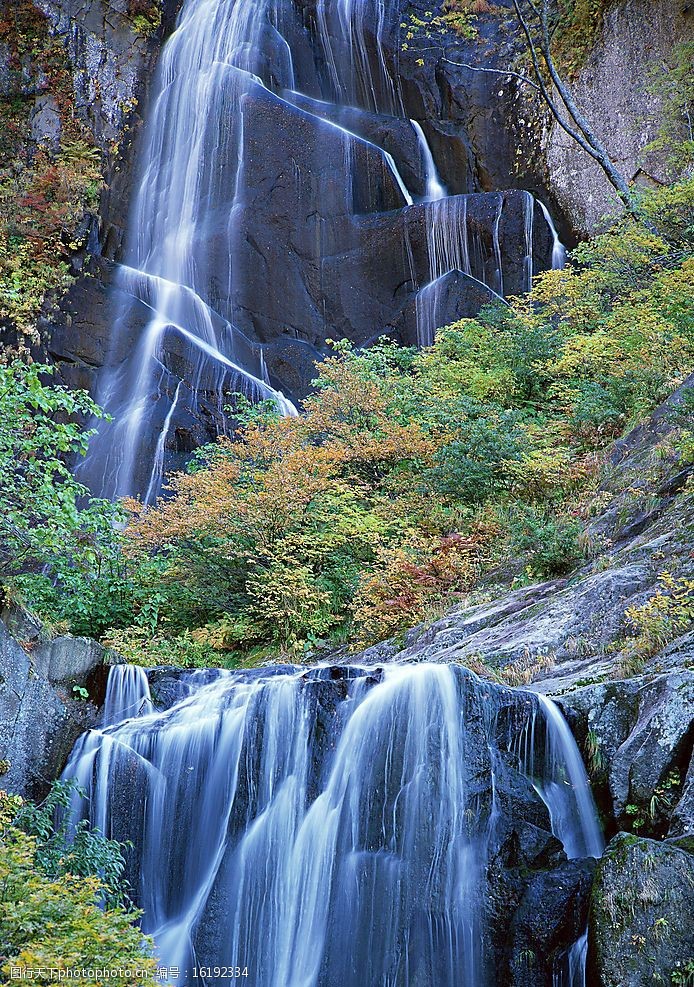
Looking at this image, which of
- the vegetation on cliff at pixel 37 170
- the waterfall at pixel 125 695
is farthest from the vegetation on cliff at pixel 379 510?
the vegetation on cliff at pixel 37 170

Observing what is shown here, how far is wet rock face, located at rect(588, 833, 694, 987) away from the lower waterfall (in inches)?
22.8

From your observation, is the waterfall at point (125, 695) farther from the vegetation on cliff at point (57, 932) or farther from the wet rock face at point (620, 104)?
the wet rock face at point (620, 104)

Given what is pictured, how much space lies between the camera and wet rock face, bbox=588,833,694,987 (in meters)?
4.80

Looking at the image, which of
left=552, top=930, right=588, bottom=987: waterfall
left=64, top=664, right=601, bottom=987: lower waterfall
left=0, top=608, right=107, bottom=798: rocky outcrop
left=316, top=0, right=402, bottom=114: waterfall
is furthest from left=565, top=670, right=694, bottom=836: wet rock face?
left=316, top=0, right=402, bottom=114: waterfall

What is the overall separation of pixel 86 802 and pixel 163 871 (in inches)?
35.0

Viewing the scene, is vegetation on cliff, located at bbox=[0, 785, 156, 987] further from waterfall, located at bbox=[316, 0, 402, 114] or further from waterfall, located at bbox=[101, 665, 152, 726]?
waterfall, located at bbox=[316, 0, 402, 114]

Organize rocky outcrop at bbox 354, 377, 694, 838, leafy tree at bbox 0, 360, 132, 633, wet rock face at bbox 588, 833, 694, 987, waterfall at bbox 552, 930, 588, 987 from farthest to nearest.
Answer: leafy tree at bbox 0, 360, 132, 633, rocky outcrop at bbox 354, 377, 694, 838, waterfall at bbox 552, 930, 588, 987, wet rock face at bbox 588, 833, 694, 987

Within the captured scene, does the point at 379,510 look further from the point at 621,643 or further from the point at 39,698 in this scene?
the point at 39,698

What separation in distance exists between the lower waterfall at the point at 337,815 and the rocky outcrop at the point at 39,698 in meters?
0.22

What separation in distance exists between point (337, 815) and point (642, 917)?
8.37 feet

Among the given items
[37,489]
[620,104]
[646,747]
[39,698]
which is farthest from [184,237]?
[646,747]

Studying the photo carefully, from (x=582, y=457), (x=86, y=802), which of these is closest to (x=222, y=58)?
(x=582, y=457)

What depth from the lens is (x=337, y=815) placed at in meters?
6.76

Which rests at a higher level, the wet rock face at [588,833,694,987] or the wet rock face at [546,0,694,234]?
the wet rock face at [546,0,694,234]
